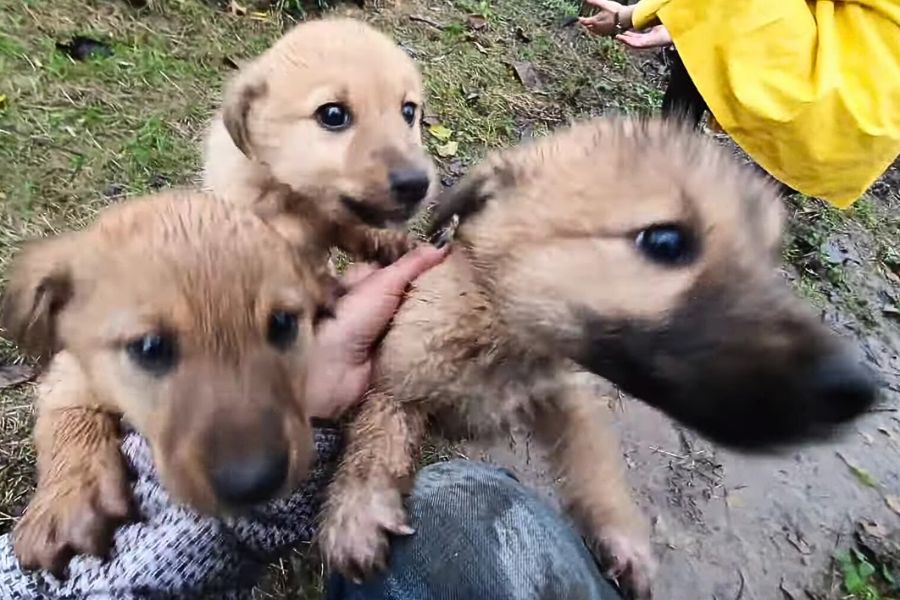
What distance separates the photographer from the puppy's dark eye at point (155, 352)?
2033 millimetres

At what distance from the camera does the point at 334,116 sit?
11.3 ft

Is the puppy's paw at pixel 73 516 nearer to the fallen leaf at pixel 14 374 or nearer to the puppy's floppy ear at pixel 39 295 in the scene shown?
the puppy's floppy ear at pixel 39 295

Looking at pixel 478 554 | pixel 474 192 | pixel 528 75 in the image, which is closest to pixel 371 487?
pixel 478 554

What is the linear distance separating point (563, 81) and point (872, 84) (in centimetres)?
266

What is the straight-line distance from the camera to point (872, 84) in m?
4.00

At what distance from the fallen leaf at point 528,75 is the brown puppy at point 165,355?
407cm

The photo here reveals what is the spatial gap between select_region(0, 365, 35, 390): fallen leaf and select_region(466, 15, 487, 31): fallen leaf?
160 inches

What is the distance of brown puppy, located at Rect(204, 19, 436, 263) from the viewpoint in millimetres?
3289

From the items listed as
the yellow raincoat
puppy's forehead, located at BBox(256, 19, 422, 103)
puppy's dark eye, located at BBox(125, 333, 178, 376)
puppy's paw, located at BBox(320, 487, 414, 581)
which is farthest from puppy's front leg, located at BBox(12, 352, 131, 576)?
the yellow raincoat

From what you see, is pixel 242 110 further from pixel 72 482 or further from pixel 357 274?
pixel 72 482

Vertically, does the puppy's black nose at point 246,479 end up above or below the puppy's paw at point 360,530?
above

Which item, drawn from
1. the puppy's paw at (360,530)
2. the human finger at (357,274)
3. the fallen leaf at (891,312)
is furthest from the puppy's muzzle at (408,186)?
the fallen leaf at (891,312)

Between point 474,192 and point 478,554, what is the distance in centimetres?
96

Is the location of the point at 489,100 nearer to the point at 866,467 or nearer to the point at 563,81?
the point at 563,81
